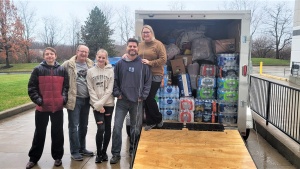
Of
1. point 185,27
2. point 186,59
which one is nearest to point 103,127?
point 186,59

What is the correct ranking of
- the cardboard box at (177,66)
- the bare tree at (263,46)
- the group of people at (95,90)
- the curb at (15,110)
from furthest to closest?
the bare tree at (263,46) → the curb at (15,110) → the cardboard box at (177,66) → the group of people at (95,90)

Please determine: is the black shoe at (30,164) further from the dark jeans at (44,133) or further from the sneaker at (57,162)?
the sneaker at (57,162)

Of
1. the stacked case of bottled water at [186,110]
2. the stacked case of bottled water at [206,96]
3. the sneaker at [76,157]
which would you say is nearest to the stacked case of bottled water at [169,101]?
the stacked case of bottled water at [186,110]

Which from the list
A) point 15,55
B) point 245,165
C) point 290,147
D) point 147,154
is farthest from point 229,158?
point 15,55

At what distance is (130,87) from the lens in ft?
14.4

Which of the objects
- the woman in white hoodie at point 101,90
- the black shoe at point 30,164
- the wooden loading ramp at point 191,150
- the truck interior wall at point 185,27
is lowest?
the black shoe at point 30,164

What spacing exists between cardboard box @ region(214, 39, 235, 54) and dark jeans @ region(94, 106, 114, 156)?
2516mm

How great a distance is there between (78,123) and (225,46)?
3050mm

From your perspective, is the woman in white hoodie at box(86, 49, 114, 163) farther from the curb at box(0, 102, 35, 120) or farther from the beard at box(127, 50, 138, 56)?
the curb at box(0, 102, 35, 120)

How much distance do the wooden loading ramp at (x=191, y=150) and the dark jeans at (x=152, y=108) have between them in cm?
23

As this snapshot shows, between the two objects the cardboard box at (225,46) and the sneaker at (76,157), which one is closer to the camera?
the sneaker at (76,157)

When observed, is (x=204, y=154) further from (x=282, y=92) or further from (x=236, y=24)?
(x=282, y=92)

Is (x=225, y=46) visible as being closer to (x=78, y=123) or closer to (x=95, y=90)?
(x=95, y=90)

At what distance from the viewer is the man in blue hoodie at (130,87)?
4.38m
